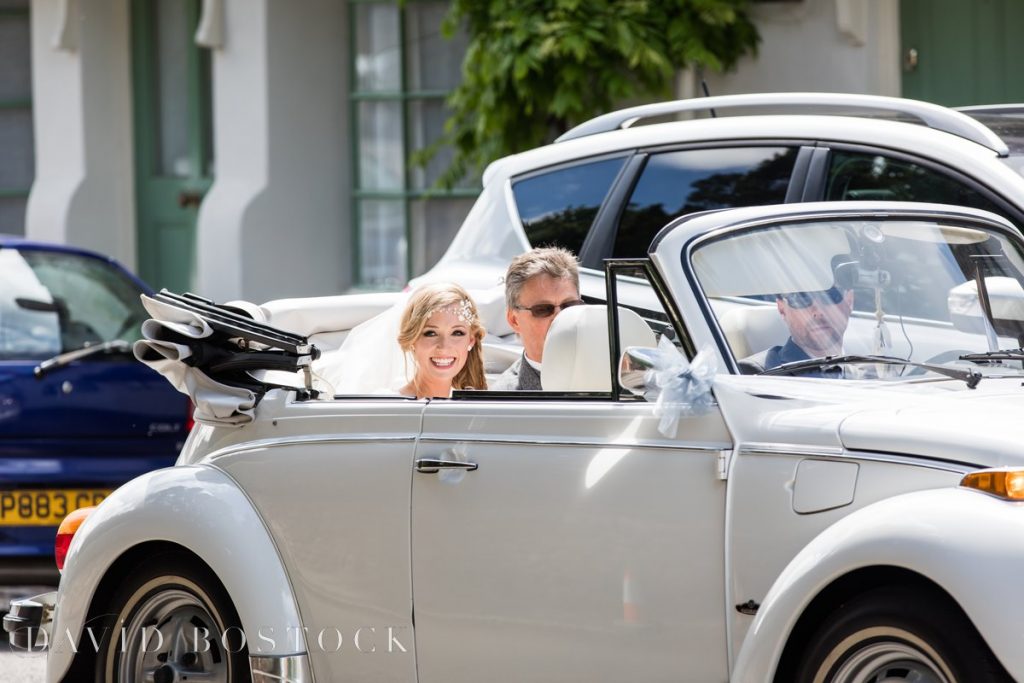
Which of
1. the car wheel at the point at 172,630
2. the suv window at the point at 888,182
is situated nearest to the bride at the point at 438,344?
the car wheel at the point at 172,630

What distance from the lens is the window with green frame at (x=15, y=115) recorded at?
15.2m

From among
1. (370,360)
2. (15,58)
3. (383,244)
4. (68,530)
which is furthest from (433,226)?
(68,530)

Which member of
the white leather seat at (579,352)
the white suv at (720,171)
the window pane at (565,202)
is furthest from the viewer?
the window pane at (565,202)

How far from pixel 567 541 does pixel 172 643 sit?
4.94 ft

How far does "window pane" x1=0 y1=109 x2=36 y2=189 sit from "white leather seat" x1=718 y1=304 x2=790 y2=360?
12345 millimetres

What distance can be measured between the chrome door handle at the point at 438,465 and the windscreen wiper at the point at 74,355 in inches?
135

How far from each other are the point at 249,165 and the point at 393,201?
122cm

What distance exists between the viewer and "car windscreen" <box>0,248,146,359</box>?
25.0 feet

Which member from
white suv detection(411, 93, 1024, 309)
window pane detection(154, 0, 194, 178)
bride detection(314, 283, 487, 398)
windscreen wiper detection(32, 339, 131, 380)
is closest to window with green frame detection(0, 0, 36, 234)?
window pane detection(154, 0, 194, 178)

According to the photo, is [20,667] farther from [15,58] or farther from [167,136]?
[15,58]

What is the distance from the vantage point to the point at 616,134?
22.7 ft

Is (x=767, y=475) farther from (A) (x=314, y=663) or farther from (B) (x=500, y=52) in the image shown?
(B) (x=500, y=52)

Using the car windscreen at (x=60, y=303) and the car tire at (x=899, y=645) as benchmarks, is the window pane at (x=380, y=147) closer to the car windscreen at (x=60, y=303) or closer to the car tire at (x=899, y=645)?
the car windscreen at (x=60, y=303)

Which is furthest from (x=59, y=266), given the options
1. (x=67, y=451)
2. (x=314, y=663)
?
(x=314, y=663)
